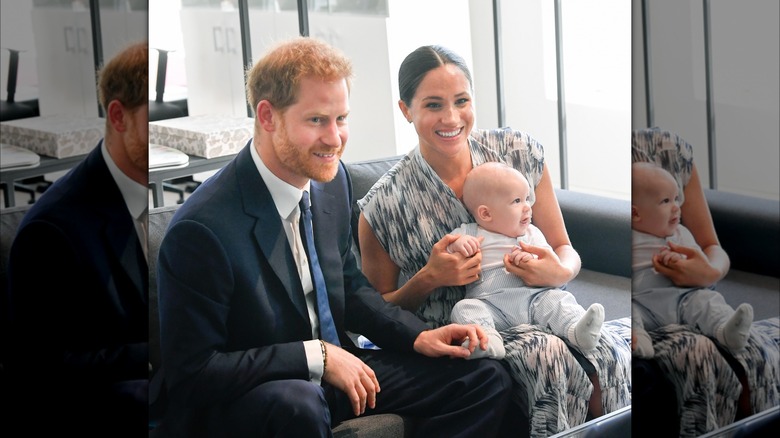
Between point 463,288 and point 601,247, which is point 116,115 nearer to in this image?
point 463,288

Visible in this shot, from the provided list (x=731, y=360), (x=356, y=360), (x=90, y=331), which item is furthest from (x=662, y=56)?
(x=90, y=331)

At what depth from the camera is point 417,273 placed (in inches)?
91.4

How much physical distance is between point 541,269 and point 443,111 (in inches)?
18.3

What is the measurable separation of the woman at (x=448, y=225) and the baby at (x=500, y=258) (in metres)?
0.02

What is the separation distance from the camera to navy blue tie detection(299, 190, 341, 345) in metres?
2.15

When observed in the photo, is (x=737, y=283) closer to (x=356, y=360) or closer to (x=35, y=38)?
(x=356, y=360)

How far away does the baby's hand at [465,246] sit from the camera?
235 cm

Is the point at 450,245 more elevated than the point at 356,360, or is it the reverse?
the point at 450,245

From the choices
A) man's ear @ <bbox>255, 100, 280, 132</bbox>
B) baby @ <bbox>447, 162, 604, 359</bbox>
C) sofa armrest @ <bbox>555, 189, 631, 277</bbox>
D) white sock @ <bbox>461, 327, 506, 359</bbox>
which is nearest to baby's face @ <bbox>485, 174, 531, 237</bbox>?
baby @ <bbox>447, 162, 604, 359</bbox>

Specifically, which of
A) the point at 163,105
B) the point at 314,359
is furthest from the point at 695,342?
the point at 163,105

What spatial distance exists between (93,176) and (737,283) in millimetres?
1539

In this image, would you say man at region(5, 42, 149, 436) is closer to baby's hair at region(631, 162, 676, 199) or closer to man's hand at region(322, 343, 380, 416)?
man's hand at region(322, 343, 380, 416)

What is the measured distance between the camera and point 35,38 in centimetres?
166

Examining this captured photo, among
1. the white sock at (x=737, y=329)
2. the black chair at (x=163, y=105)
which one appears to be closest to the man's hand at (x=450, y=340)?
the white sock at (x=737, y=329)
